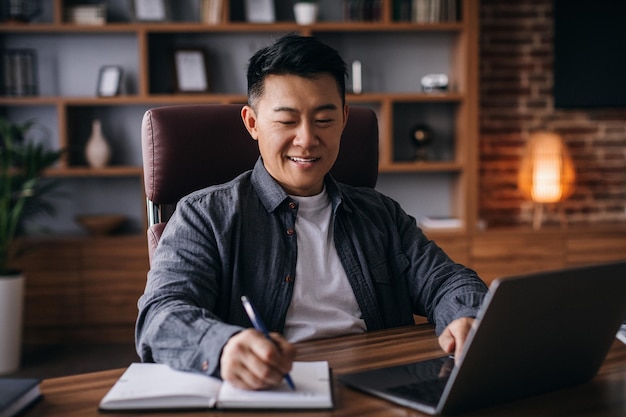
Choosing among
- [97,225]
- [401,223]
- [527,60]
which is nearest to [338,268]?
[401,223]

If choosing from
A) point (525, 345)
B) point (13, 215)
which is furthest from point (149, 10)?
point (525, 345)

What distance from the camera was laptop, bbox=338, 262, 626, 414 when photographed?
90 centimetres

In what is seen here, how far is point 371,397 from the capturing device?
1.02 metres

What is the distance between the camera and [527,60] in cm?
427

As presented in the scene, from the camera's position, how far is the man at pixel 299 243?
4.90 ft

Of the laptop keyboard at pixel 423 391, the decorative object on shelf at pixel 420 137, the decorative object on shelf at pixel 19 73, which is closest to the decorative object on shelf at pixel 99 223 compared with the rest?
the decorative object on shelf at pixel 19 73

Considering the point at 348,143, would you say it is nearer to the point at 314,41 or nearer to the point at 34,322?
the point at 314,41

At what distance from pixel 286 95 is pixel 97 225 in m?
2.70

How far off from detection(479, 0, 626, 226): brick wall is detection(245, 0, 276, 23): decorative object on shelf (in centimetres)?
119

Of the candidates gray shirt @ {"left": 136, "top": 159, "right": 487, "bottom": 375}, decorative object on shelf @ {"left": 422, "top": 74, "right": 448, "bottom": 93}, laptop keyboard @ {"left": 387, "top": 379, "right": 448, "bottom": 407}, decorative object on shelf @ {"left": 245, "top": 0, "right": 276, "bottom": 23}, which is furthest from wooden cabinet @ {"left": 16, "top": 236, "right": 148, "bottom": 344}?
laptop keyboard @ {"left": 387, "top": 379, "right": 448, "bottom": 407}

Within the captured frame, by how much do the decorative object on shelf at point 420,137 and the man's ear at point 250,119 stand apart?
2547 millimetres

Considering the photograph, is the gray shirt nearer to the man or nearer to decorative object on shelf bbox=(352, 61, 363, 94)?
the man

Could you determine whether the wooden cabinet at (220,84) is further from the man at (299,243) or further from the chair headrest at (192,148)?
the man at (299,243)

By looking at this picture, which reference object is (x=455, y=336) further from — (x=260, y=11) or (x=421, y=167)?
(x=260, y=11)
